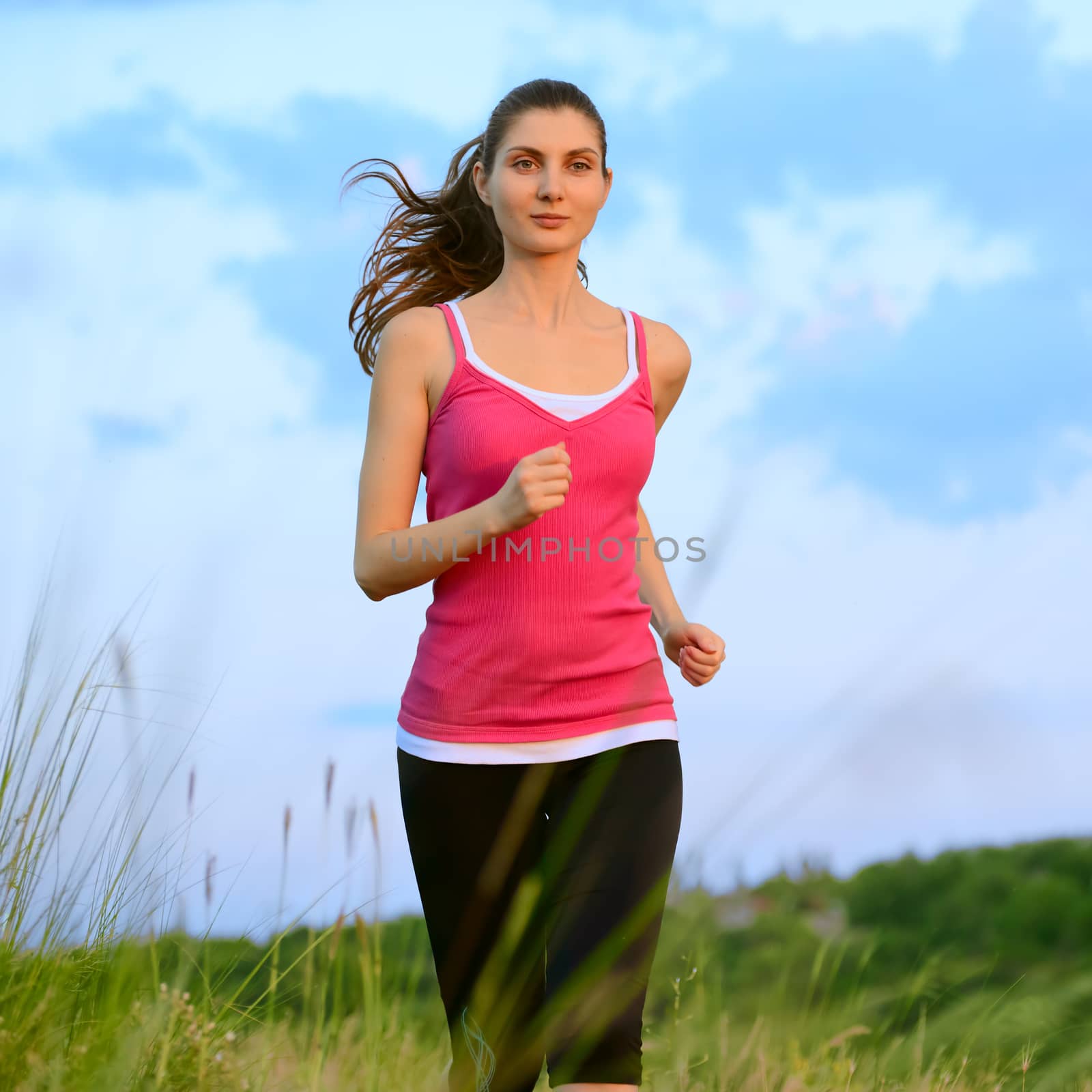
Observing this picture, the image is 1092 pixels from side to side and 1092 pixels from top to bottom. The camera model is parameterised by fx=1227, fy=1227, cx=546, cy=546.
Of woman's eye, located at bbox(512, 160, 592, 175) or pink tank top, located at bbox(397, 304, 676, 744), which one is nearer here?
pink tank top, located at bbox(397, 304, 676, 744)

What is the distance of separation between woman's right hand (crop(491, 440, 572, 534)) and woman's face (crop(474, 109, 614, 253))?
2.21 ft

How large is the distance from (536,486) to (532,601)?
0.37 m

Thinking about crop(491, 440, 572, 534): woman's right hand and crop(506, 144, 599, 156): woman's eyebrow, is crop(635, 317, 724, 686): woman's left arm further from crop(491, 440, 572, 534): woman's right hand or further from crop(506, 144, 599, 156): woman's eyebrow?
crop(491, 440, 572, 534): woman's right hand

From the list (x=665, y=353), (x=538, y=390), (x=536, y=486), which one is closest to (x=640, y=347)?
(x=665, y=353)

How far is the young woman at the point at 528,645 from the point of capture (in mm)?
2404

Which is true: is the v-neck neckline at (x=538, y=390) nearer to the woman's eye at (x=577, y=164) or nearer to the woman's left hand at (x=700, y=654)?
→ the woman's eye at (x=577, y=164)

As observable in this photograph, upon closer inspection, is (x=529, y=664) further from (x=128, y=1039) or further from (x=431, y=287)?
(x=431, y=287)

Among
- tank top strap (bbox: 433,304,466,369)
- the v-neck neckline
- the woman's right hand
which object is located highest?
tank top strap (bbox: 433,304,466,369)

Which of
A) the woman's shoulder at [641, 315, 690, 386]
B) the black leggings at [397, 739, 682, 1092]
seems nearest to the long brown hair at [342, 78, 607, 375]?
the woman's shoulder at [641, 315, 690, 386]

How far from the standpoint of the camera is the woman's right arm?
2.51m

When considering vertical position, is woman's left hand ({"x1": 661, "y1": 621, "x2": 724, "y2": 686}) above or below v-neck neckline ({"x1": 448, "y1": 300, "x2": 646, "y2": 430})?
below

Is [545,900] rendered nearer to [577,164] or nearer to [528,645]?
[528,645]

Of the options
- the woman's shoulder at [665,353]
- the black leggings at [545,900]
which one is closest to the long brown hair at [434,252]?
the woman's shoulder at [665,353]

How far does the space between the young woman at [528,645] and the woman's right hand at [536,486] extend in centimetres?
4
